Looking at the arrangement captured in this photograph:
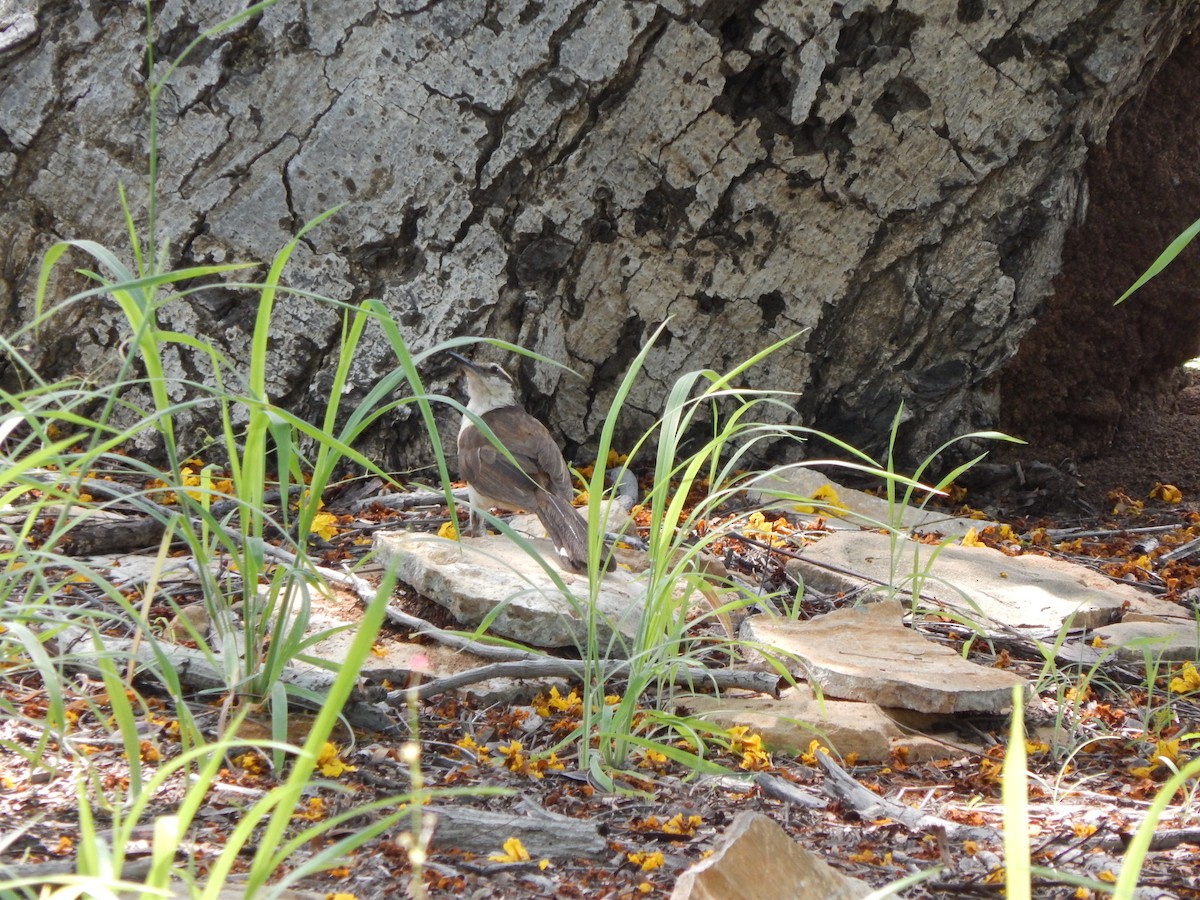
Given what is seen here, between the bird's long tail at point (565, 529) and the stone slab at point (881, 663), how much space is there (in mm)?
840

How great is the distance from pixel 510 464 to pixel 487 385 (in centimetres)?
60

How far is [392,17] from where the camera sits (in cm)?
493

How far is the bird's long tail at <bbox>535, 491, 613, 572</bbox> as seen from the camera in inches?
170

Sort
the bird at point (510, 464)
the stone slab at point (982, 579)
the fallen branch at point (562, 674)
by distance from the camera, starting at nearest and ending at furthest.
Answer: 1. the fallen branch at point (562, 674)
2. the stone slab at point (982, 579)
3. the bird at point (510, 464)

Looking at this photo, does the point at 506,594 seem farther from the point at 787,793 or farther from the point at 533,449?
the point at 533,449

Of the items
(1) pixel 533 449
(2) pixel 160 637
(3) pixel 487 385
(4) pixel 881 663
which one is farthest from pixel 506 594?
(3) pixel 487 385

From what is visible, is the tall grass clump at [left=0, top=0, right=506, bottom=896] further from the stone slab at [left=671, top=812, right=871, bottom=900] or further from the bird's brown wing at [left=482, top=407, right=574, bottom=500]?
the bird's brown wing at [left=482, top=407, right=574, bottom=500]

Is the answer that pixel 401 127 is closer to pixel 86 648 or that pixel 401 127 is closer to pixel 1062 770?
pixel 86 648

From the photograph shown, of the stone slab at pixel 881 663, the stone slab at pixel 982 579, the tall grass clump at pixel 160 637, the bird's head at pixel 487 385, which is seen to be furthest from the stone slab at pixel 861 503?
the tall grass clump at pixel 160 637

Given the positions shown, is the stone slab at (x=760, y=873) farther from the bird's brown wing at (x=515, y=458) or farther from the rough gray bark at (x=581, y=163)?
the rough gray bark at (x=581, y=163)

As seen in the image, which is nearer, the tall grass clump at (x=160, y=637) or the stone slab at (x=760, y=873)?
the tall grass clump at (x=160, y=637)

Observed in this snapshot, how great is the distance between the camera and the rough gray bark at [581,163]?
493 cm

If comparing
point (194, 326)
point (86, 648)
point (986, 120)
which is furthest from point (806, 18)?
point (86, 648)

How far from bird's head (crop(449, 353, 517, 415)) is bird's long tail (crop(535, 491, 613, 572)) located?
85 centimetres
